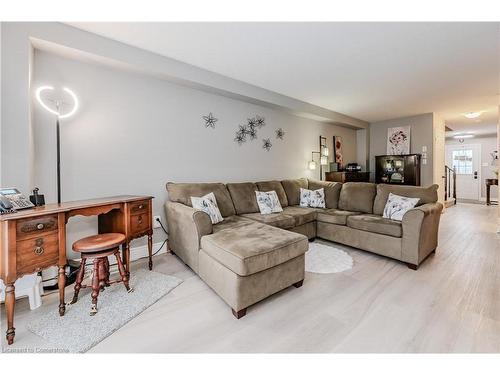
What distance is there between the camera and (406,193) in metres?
2.98

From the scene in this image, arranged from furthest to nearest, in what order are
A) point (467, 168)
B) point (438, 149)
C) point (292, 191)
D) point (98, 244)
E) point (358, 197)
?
point (467, 168)
point (438, 149)
point (292, 191)
point (358, 197)
point (98, 244)

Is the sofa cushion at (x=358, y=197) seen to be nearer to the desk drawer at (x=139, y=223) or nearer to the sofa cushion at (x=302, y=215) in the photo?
the sofa cushion at (x=302, y=215)

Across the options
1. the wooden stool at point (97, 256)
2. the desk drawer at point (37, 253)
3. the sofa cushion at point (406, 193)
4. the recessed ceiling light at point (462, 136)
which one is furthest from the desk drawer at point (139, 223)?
the recessed ceiling light at point (462, 136)

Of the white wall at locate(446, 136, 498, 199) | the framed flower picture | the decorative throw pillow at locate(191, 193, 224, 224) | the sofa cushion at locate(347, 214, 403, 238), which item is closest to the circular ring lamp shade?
the decorative throw pillow at locate(191, 193, 224, 224)

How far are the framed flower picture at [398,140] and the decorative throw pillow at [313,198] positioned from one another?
3159 millimetres

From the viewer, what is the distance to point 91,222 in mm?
2490

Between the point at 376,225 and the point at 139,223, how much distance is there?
2.67 m

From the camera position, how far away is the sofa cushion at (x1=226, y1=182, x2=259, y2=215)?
3283mm

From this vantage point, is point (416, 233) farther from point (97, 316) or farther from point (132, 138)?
point (132, 138)

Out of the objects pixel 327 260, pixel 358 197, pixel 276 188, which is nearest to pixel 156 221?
pixel 276 188

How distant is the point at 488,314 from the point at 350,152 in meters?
4.96
